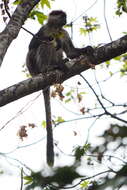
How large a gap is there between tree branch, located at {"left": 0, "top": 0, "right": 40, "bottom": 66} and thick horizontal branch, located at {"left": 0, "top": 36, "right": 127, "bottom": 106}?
362 millimetres

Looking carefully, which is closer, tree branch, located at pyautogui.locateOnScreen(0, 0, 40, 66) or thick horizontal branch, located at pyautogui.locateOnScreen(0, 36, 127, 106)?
thick horizontal branch, located at pyautogui.locateOnScreen(0, 36, 127, 106)

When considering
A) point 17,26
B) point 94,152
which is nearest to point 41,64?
point 17,26

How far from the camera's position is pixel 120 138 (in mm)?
827

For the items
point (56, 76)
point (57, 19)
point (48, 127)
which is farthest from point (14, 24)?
point (57, 19)

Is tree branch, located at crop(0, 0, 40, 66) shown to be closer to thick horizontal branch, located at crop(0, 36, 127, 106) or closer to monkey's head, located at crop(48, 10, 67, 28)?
thick horizontal branch, located at crop(0, 36, 127, 106)

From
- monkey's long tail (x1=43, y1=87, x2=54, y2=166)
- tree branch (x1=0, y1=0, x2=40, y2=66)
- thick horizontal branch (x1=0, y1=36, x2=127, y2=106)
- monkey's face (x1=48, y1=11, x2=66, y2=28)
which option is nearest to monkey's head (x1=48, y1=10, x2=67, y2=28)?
monkey's face (x1=48, y1=11, x2=66, y2=28)

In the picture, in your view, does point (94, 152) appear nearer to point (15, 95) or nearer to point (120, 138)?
point (120, 138)

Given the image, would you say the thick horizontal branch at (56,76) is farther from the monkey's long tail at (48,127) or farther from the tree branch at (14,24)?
the monkey's long tail at (48,127)

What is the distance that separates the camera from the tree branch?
380 centimetres

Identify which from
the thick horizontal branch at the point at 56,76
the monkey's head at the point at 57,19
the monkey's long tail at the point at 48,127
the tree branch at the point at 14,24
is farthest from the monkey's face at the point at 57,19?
Result: the thick horizontal branch at the point at 56,76

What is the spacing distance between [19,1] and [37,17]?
37cm

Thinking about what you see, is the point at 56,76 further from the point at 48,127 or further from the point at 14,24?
the point at 48,127

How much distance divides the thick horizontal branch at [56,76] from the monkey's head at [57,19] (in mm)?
2903

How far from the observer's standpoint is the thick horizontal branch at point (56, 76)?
145 inches
